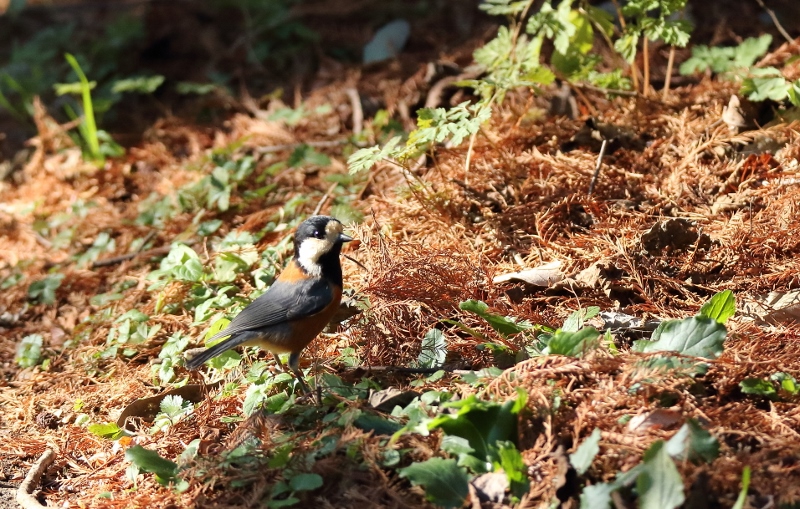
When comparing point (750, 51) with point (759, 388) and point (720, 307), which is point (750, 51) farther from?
point (759, 388)

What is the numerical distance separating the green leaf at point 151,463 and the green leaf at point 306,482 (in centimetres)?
63

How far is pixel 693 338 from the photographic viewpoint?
10.4ft

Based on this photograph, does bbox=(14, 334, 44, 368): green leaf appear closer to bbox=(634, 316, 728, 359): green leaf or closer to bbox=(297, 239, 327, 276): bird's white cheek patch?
bbox=(297, 239, 327, 276): bird's white cheek patch

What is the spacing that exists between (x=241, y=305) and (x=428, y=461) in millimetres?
2036

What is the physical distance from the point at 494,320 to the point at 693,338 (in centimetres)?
87

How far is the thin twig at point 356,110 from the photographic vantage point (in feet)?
20.3

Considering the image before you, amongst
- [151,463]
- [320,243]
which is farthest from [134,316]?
[151,463]

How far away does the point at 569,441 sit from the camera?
2.94 meters

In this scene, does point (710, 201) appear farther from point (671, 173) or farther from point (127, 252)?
point (127, 252)

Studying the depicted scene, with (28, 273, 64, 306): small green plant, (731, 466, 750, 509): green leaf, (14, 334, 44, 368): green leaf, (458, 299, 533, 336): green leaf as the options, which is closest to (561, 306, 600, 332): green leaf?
(458, 299, 533, 336): green leaf

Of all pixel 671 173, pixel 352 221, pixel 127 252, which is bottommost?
pixel 127 252

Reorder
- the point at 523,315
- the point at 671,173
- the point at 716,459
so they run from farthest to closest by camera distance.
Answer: the point at 671,173 → the point at 523,315 → the point at 716,459

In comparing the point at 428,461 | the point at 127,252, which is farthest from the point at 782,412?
the point at 127,252

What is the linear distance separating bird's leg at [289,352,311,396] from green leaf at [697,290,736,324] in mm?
1841
